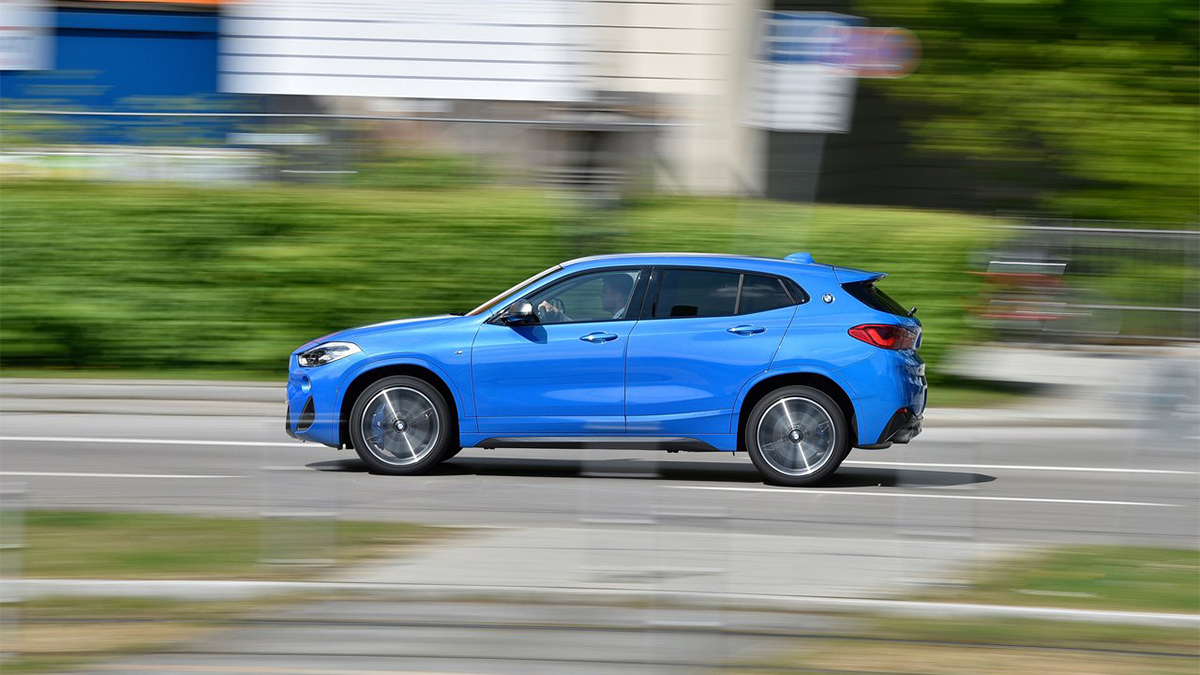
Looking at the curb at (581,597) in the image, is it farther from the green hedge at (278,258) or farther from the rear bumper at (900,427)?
the green hedge at (278,258)

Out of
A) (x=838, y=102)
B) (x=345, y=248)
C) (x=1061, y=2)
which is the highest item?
(x=1061, y=2)

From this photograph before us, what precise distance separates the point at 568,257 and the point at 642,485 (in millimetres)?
5677

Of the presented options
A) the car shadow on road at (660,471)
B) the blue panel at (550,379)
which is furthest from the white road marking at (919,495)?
the blue panel at (550,379)

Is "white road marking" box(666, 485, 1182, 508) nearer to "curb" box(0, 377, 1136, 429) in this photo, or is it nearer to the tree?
"curb" box(0, 377, 1136, 429)

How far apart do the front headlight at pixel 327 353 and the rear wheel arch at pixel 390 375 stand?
178mm

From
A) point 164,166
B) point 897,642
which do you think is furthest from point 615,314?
point 164,166

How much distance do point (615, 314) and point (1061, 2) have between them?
10.2 metres

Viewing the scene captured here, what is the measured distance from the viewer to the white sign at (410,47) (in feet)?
60.7

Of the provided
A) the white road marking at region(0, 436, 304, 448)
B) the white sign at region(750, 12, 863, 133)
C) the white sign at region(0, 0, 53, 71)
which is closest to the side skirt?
the white road marking at region(0, 436, 304, 448)

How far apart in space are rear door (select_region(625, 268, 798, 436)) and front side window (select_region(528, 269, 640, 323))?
9.1 inches

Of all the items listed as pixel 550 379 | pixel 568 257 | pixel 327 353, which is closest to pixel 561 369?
pixel 550 379

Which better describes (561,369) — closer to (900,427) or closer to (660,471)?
(660,471)

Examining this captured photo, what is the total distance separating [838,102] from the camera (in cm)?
1475

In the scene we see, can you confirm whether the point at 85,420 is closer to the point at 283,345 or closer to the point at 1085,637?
the point at 283,345
